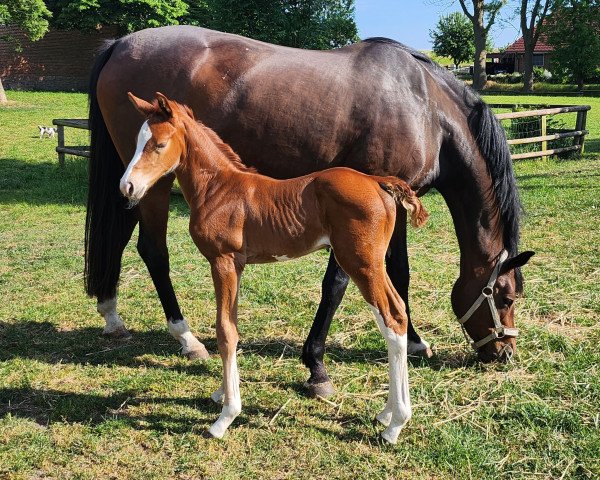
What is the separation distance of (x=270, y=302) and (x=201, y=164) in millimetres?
2200

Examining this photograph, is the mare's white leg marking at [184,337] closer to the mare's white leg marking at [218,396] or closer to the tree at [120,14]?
the mare's white leg marking at [218,396]

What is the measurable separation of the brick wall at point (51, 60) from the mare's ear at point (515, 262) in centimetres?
3012

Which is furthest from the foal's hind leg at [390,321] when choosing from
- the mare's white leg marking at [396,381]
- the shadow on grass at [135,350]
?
the shadow on grass at [135,350]

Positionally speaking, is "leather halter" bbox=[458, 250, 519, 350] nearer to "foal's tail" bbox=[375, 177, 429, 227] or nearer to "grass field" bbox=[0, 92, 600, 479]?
"grass field" bbox=[0, 92, 600, 479]

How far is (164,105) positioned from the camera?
2.67m

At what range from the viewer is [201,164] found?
2.91 m

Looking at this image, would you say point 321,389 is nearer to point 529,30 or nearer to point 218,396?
point 218,396

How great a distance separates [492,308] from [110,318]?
2799 mm

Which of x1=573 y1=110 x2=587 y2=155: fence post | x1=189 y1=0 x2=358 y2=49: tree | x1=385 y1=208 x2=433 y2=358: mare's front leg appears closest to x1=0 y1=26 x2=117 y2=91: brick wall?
x1=189 y1=0 x2=358 y2=49: tree

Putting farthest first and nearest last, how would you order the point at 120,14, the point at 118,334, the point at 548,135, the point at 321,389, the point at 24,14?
the point at 120,14, the point at 24,14, the point at 548,135, the point at 118,334, the point at 321,389

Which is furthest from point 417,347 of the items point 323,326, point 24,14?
point 24,14

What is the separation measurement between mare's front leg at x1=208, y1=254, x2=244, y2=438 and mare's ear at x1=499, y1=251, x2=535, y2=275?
5.70 feet

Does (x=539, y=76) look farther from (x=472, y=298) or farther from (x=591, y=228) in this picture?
(x=472, y=298)

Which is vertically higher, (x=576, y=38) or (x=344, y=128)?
(x=576, y=38)
